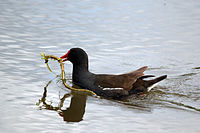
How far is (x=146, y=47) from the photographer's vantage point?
1127 centimetres

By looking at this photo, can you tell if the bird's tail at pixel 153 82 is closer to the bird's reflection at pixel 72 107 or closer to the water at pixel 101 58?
the water at pixel 101 58

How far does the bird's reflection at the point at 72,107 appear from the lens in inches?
287

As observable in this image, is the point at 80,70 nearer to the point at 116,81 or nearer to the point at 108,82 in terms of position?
the point at 108,82

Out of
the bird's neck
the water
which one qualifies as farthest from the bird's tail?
the bird's neck

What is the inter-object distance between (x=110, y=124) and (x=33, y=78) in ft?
9.13

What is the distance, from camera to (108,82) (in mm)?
8531

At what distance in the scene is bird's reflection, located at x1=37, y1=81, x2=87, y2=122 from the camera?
7.30 m

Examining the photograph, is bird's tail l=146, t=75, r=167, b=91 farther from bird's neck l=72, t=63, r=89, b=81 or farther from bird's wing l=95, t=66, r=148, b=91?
bird's neck l=72, t=63, r=89, b=81

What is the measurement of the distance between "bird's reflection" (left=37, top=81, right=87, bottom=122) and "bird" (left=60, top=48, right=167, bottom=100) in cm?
35

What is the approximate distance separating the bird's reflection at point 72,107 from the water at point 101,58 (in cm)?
2

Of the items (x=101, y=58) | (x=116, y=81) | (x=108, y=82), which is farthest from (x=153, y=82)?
(x=101, y=58)

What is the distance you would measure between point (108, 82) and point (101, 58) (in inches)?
77.0

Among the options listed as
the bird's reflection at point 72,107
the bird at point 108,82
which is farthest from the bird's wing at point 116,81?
the bird's reflection at point 72,107

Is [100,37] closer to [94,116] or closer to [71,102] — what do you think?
[71,102]
